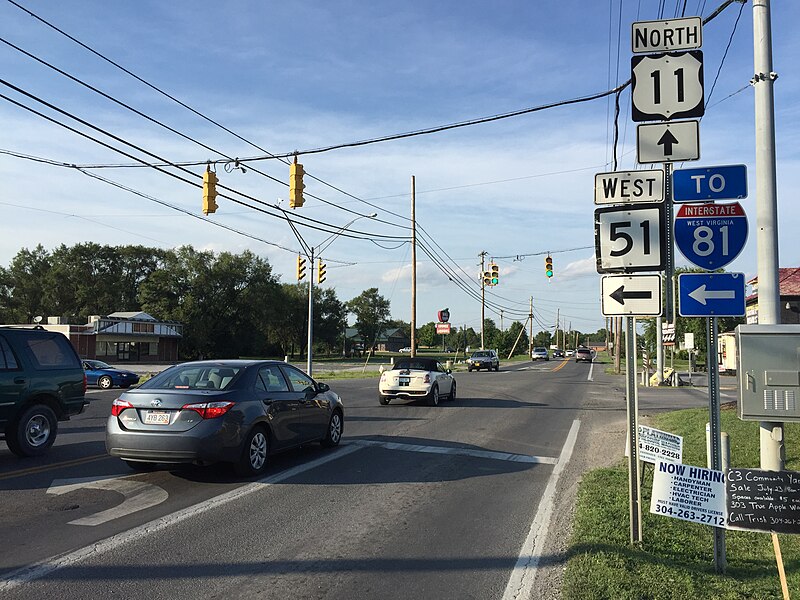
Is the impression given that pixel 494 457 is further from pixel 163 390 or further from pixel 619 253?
pixel 619 253

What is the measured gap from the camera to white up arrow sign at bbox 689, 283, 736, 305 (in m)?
5.34

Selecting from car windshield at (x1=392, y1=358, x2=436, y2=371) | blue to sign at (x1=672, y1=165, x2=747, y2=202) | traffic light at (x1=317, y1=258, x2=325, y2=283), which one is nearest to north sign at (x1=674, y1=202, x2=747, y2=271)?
blue to sign at (x1=672, y1=165, x2=747, y2=202)

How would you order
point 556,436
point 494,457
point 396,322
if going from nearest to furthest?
1. point 494,457
2. point 556,436
3. point 396,322

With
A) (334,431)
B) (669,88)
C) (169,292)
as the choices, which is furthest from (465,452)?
(169,292)

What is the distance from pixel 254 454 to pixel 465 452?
3.77m

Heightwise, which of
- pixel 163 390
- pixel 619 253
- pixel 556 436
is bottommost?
pixel 556 436

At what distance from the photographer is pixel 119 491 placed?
7758mm

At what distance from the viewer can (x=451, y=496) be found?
790 centimetres

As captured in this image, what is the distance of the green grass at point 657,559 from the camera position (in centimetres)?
470

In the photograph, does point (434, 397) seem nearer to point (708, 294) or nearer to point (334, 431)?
point (334, 431)

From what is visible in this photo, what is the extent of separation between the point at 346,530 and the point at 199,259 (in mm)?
79715

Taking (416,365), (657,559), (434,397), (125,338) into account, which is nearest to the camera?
(657,559)

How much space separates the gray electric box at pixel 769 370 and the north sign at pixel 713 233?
686mm

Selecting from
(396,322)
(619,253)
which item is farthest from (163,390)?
(396,322)
